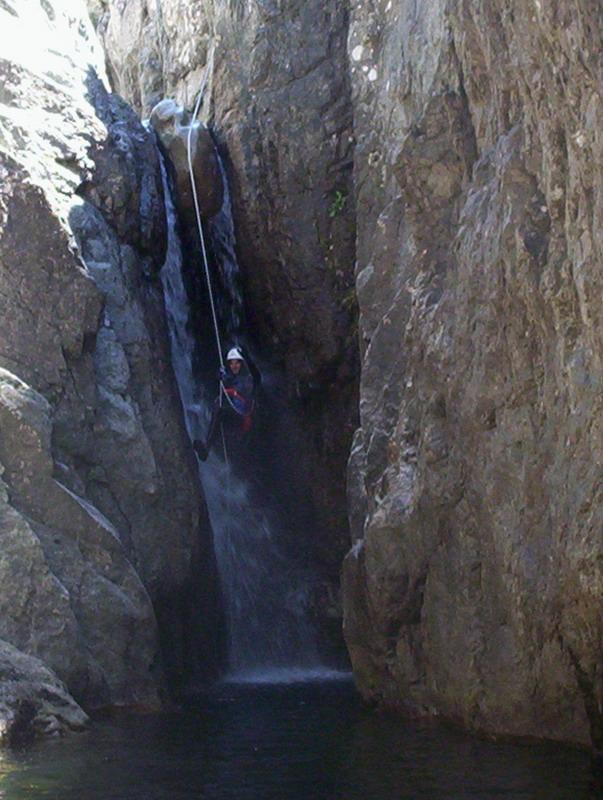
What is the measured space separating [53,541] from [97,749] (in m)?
3.52

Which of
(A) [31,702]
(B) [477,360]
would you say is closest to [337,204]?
(B) [477,360]

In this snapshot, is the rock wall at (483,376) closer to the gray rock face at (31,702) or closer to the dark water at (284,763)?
the dark water at (284,763)

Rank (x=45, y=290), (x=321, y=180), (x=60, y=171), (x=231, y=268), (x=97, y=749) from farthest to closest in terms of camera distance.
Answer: (x=231, y=268) → (x=321, y=180) → (x=60, y=171) → (x=45, y=290) → (x=97, y=749)

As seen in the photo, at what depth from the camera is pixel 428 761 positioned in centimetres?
960

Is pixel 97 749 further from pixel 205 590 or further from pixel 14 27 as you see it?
pixel 14 27

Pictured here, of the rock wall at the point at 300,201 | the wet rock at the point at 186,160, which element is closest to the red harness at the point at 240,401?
the rock wall at the point at 300,201

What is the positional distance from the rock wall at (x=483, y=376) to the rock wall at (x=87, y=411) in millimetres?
2460

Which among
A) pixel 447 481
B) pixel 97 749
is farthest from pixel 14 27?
pixel 97 749

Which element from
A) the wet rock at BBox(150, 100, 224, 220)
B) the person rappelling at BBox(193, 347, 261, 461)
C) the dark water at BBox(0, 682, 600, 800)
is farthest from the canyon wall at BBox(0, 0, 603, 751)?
the person rappelling at BBox(193, 347, 261, 461)

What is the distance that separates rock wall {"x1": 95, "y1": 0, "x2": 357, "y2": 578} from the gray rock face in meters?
7.20

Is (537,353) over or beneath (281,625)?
over

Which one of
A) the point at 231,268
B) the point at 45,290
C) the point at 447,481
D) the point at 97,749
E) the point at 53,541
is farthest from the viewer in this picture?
the point at 231,268

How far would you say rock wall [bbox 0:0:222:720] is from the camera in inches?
527

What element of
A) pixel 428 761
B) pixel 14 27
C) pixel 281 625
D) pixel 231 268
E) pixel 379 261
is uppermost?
pixel 14 27
